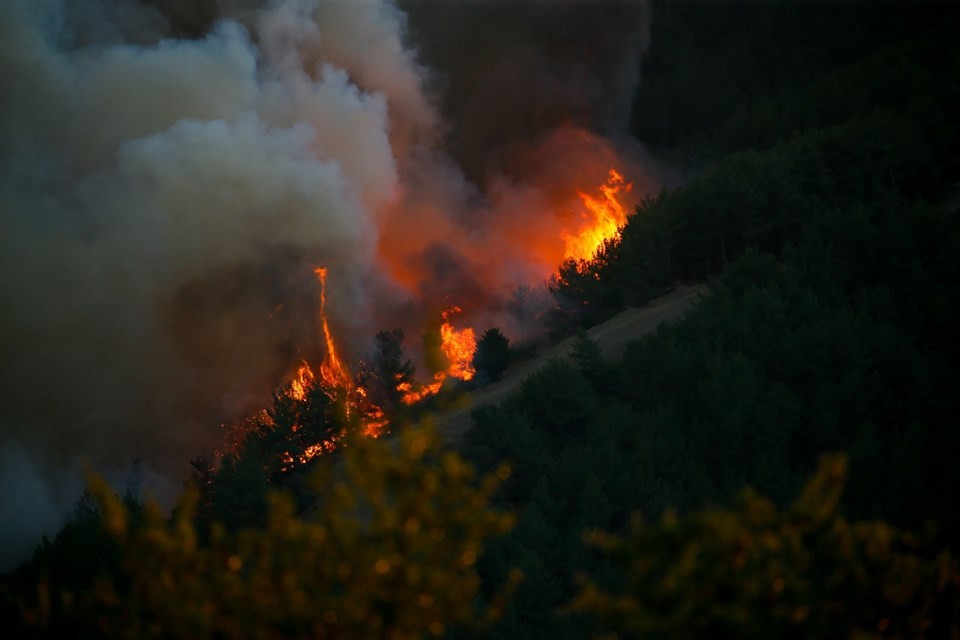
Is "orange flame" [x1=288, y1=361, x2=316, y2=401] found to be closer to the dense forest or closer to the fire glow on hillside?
the fire glow on hillside

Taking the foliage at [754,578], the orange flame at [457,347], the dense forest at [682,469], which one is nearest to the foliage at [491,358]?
the dense forest at [682,469]

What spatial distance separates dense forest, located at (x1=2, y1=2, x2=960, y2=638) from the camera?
9258 mm

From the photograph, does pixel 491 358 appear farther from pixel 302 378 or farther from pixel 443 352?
pixel 302 378

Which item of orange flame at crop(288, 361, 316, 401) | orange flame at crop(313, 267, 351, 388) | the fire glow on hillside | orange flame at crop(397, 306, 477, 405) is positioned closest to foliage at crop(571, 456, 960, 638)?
the fire glow on hillside

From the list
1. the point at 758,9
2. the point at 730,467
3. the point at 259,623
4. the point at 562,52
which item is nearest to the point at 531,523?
the point at 730,467

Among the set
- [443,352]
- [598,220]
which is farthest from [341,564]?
[598,220]

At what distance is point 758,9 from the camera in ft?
285

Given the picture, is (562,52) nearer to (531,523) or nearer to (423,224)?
(423,224)

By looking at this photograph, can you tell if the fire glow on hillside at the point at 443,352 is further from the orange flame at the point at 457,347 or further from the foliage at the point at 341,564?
the foliage at the point at 341,564

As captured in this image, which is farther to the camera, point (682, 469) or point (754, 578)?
point (682, 469)

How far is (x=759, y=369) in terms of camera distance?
112ft

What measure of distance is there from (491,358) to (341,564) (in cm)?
3398

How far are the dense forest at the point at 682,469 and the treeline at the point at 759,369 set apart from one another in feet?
0.29

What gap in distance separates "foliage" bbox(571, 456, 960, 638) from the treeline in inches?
412
